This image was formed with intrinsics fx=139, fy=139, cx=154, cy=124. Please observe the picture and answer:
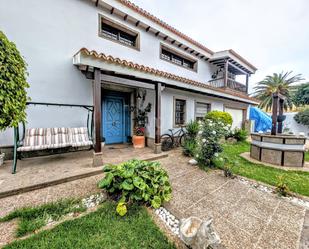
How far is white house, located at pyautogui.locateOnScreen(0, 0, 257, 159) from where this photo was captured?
12.7 feet

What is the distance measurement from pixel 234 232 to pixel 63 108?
208 inches

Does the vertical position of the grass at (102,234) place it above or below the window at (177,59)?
below

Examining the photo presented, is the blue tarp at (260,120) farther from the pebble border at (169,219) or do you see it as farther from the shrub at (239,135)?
the pebble border at (169,219)

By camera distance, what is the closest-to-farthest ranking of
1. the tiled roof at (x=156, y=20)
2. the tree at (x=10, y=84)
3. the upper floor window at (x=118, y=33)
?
the tree at (x=10, y=84) → the upper floor window at (x=118, y=33) → the tiled roof at (x=156, y=20)

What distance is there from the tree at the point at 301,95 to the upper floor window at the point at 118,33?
852 inches

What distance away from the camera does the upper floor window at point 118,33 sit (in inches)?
212

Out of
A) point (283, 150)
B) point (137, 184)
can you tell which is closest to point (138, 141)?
point (137, 184)

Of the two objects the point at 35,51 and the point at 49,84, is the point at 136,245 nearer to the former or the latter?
the point at 49,84

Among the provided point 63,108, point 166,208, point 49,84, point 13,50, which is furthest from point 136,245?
point 49,84

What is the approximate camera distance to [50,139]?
3.76 metres

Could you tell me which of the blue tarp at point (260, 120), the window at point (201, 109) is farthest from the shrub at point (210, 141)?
the blue tarp at point (260, 120)

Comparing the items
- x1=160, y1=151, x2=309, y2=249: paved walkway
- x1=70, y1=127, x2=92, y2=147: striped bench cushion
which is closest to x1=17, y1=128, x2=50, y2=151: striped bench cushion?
x1=70, y1=127, x2=92, y2=147: striped bench cushion

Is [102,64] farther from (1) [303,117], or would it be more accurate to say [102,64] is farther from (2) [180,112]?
(1) [303,117]

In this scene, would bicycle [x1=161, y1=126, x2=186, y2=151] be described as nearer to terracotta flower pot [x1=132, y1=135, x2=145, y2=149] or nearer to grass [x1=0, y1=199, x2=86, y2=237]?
terracotta flower pot [x1=132, y1=135, x2=145, y2=149]
